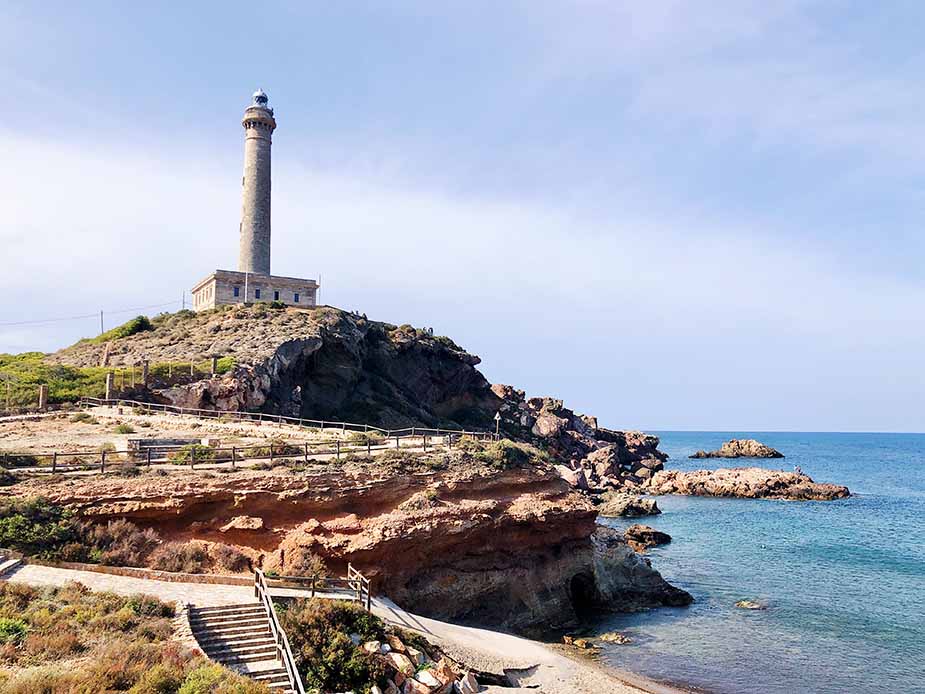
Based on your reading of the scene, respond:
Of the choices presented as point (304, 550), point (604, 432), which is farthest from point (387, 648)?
point (604, 432)

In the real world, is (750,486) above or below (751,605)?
above

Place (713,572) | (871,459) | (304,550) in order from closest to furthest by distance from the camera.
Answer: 1. (304,550)
2. (713,572)
3. (871,459)

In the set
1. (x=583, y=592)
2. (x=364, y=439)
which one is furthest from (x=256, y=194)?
(x=583, y=592)

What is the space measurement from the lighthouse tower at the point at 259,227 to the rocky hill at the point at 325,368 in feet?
16.5

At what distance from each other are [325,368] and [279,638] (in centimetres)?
3925

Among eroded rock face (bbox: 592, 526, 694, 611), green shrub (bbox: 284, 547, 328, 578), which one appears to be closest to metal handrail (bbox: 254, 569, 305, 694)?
green shrub (bbox: 284, 547, 328, 578)

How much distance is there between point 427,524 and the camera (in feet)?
81.7

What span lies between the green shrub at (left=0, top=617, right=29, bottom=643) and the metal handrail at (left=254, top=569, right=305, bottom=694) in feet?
15.8

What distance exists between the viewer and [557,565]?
29.6m

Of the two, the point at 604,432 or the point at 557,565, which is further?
the point at 604,432

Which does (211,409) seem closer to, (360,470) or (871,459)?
(360,470)

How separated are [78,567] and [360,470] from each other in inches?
362

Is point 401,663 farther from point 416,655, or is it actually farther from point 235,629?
point 235,629

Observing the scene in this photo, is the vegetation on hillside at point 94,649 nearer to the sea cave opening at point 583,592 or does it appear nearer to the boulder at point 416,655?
the boulder at point 416,655
